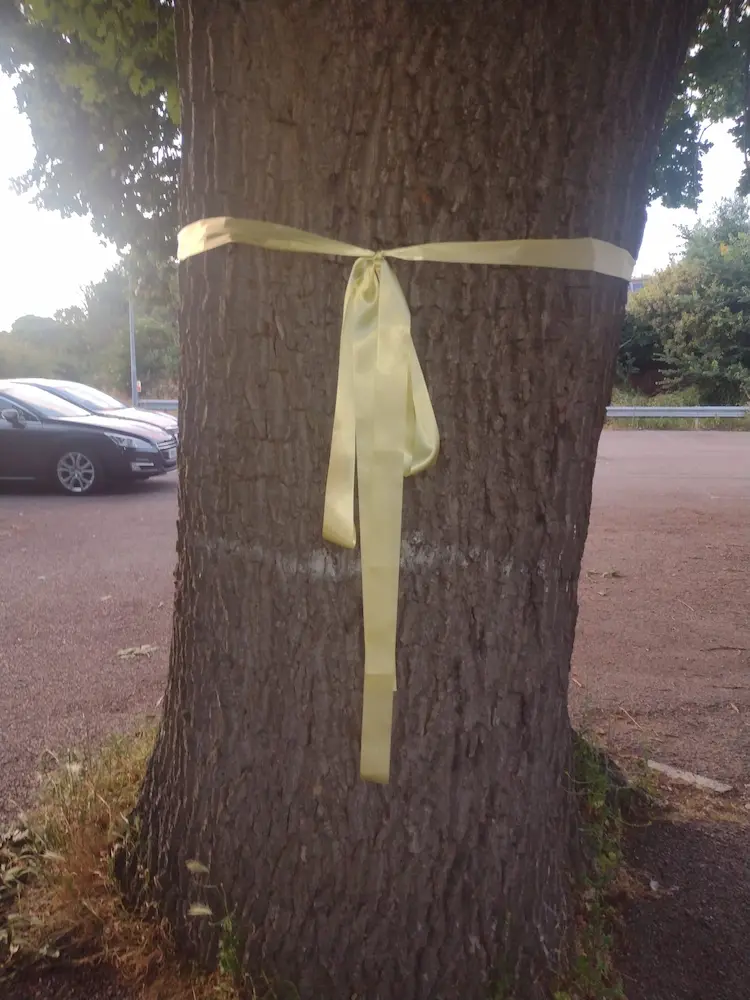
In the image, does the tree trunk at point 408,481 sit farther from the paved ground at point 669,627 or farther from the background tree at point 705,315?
the background tree at point 705,315

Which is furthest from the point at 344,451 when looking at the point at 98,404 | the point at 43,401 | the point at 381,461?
the point at 98,404

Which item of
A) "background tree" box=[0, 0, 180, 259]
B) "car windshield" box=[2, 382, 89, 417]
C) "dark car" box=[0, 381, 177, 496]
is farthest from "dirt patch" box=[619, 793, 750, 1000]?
"car windshield" box=[2, 382, 89, 417]

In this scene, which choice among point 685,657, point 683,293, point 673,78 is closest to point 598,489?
point 685,657

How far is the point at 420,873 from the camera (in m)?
1.88

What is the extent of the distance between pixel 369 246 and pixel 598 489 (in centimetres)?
847

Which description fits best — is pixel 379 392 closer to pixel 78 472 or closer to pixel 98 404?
pixel 78 472

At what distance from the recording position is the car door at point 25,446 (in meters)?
9.42

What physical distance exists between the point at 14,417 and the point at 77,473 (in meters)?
0.96

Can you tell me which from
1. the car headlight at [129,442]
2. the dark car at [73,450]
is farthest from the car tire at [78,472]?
the car headlight at [129,442]

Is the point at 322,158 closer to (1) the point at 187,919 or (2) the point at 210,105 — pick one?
(2) the point at 210,105

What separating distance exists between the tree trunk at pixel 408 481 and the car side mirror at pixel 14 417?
27.1 ft

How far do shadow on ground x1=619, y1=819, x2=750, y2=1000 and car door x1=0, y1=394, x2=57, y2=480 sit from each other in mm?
8373

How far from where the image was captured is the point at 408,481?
1719mm

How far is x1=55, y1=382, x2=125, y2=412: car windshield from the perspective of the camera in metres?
10.4
